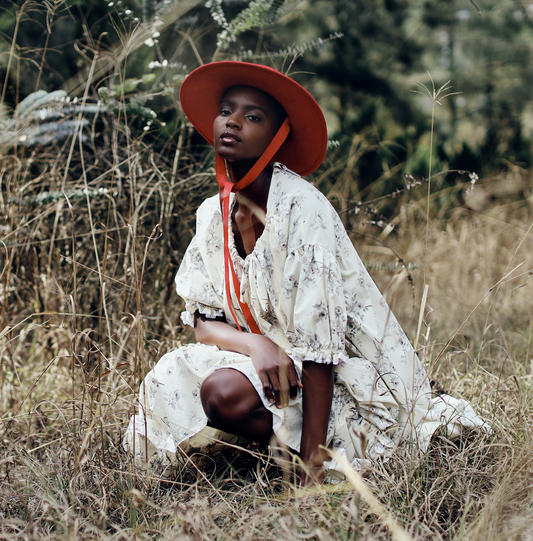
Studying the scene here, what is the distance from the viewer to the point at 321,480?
1.46 meters

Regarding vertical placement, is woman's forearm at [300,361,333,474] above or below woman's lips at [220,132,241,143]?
below

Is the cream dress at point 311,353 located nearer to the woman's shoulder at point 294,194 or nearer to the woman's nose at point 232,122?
the woman's shoulder at point 294,194

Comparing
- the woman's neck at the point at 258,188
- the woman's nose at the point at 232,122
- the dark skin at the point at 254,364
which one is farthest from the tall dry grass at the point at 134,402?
the woman's nose at the point at 232,122

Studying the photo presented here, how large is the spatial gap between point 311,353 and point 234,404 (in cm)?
26

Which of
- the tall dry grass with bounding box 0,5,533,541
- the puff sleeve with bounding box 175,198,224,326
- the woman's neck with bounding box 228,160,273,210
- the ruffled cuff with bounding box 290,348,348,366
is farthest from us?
the puff sleeve with bounding box 175,198,224,326

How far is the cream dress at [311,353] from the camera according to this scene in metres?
1.47

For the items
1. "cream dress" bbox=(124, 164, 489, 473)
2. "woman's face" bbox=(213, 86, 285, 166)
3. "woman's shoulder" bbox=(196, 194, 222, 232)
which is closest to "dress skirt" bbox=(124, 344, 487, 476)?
"cream dress" bbox=(124, 164, 489, 473)

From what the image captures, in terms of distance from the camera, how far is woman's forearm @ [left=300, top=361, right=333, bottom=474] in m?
1.47

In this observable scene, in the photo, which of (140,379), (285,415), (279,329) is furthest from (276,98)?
(140,379)

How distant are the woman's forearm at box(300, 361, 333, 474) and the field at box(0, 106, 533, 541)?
13cm

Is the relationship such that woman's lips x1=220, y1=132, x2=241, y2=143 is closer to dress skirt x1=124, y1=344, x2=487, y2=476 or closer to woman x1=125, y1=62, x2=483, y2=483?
woman x1=125, y1=62, x2=483, y2=483

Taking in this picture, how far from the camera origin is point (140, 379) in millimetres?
1866

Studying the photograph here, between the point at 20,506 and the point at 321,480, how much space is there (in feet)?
2.76

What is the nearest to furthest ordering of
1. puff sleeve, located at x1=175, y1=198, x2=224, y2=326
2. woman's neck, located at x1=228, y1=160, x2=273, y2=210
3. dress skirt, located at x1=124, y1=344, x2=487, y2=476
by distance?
dress skirt, located at x1=124, y1=344, x2=487, y2=476 < woman's neck, located at x1=228, y1=160, x2=273, y2=210 < puff sleeve, located at x1=175, y1=198, x2=224, y2=326
